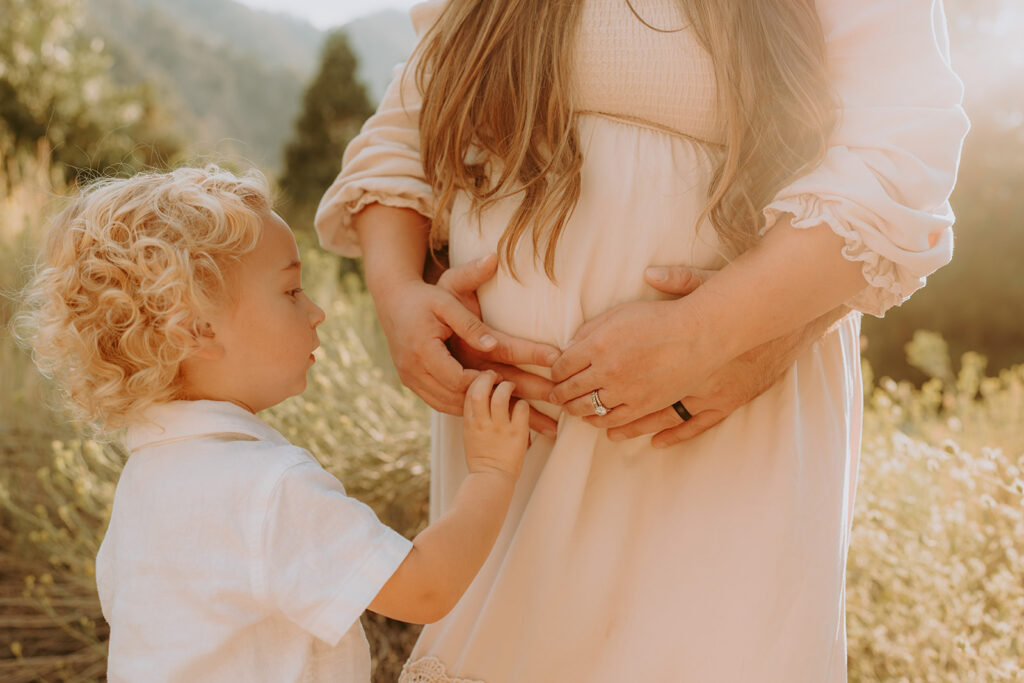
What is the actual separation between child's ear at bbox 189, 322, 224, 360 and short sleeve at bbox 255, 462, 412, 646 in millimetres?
283

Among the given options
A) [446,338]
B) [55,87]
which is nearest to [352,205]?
[446,338]

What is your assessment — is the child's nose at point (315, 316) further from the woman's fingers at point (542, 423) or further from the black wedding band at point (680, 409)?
the black wedding band at point (680, 409)

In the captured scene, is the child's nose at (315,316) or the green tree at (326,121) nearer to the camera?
the child's nose at (315,316)

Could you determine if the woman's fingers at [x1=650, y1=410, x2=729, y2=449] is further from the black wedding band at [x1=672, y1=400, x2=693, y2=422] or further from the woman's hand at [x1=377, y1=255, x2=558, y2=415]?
the woman's hand at [x1=377, y1=255, x2=558, y2=415]

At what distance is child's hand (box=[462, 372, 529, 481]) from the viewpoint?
142 centimetres

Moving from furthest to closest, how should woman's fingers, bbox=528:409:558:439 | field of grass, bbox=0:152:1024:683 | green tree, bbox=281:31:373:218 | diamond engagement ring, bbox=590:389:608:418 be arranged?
green tree, bbox=281:31:373:218 → field of grass, bbox=0:152:1024:683 → woman's fingers, bbox=528:409:558:439 → diamond engagement ring, bbox=590:389:608:418

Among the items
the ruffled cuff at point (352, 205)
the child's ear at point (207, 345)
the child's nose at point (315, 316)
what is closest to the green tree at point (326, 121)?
the ruffled cuff at point (352, 205)

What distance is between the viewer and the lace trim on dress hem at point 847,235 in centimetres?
126

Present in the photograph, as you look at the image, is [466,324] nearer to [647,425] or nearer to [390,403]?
[647,425]

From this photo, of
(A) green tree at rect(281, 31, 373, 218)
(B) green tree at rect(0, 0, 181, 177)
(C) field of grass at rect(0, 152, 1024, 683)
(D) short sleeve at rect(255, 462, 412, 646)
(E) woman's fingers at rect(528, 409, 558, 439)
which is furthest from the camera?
(A) green tree at rect(281, 31, 373, 218)

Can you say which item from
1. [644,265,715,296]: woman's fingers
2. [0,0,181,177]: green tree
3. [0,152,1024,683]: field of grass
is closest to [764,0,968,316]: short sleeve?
[644,265,715,296]: woman's fingers

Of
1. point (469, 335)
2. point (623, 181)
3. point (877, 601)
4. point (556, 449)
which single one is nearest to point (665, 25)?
point (623, 181)

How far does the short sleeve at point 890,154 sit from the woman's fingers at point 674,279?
0.14m

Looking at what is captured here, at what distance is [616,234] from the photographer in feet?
4.67
